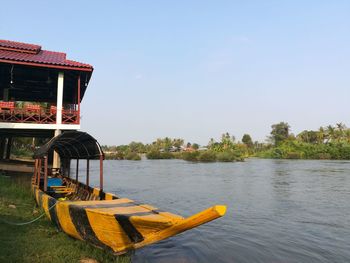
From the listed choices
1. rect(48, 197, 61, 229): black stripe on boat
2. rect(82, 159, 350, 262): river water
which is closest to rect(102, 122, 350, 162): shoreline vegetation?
rect(82, 159, 350, 262): river water

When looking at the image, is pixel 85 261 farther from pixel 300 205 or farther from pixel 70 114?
pixel 300 205

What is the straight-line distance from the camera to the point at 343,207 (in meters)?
13.4

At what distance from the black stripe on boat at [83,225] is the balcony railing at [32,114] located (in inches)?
340

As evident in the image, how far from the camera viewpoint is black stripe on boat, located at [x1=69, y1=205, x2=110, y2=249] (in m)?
5.66

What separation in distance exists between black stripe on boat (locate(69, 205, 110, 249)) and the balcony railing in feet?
28.4

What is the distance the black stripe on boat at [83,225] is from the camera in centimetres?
566

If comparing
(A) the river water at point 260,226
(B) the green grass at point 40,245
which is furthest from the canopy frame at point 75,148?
(A) the river water at point 260,226

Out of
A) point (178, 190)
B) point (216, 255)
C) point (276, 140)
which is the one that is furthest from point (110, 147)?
point (216, 255)

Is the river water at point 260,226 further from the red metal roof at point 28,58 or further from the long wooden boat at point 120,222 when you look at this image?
the red metal roof at point 28,58

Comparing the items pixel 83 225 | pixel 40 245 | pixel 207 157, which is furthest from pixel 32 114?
pixel 207 157

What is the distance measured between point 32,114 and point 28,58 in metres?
2.37

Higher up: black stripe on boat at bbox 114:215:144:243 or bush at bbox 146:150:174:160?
bush at bbox 146:150:174:160

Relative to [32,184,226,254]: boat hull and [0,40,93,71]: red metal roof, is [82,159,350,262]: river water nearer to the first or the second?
[32,184,226,254]: boat hull

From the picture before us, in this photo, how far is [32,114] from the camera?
1355 cm
